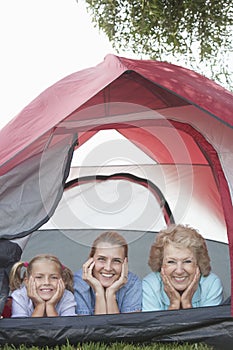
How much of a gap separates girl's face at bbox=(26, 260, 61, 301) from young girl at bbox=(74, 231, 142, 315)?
123 millimetres

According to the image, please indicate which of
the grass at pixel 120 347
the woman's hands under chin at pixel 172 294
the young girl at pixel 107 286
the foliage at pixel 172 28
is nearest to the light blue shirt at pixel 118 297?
the young girl at pixel 107 286

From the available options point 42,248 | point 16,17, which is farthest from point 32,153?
point 16,17

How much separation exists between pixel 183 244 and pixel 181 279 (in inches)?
5.7

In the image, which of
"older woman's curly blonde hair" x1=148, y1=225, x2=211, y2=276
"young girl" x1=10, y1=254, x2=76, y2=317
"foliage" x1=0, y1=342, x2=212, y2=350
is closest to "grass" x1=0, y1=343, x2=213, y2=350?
"foliage" x1=0, y1=342, x2=212, y2=350

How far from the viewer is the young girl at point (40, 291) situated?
2.06m

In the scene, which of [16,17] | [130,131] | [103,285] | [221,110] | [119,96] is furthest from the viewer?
[16,17]

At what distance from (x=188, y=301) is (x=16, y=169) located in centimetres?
78

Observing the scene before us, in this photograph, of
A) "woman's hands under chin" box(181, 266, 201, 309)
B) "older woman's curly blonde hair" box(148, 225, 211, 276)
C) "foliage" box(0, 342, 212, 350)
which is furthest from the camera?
"older woman's curly blonde hair" box(148, 225, 211, 276)

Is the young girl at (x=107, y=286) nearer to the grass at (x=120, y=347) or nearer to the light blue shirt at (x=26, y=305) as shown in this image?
the light blue shirt at (x=26, y=305)

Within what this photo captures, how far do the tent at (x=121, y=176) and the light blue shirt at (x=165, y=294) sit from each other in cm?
9

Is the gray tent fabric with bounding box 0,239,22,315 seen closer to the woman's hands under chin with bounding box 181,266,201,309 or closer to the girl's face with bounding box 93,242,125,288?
the girl's face with bounding box 93,242,125,288

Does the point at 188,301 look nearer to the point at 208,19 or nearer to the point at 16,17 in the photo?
the point at 208,19

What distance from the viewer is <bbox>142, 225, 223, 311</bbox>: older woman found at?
7.07ft

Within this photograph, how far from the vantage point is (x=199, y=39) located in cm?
664
